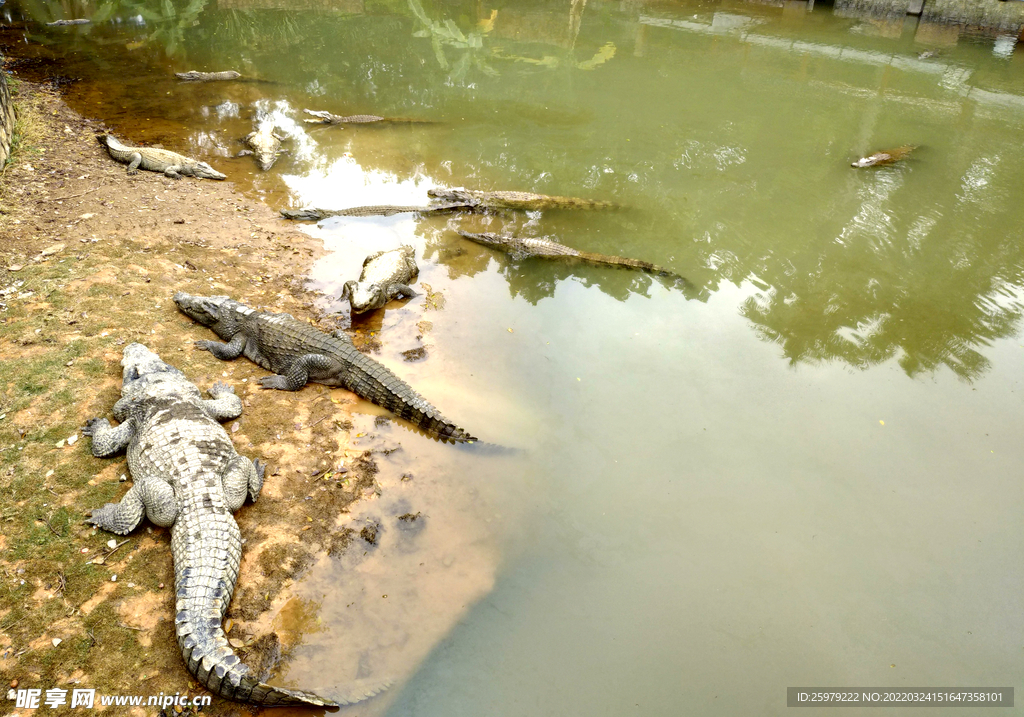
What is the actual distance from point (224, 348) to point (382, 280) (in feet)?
6.16

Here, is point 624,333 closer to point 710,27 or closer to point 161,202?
point 161,202

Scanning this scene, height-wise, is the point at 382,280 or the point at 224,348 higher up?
the point at 382,280

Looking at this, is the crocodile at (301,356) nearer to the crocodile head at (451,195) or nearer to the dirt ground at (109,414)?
the dirt ground at (109,414)

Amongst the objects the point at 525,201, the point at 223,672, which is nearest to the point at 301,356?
the point at 223,672

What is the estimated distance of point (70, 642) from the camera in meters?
3.19

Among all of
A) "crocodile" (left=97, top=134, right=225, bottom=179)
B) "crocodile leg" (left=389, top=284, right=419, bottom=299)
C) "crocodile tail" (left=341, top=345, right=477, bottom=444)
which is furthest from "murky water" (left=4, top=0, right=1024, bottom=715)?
"crocodile" (left=97, top=134, right=225, bottom=179)

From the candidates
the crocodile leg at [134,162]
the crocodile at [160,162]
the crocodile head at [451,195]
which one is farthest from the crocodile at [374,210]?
the crocodile leg at [134,162]

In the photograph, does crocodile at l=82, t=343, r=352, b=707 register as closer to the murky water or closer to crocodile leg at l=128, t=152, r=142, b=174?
the murky water

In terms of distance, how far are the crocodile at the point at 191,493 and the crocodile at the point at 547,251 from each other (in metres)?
4.15

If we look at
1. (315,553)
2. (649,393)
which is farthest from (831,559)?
(315,553)

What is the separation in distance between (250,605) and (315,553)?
0.53 meters

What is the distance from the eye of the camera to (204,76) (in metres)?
12.7

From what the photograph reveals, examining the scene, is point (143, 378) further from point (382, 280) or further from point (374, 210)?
point (374, 210)

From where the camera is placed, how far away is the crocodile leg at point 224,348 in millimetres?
5520
